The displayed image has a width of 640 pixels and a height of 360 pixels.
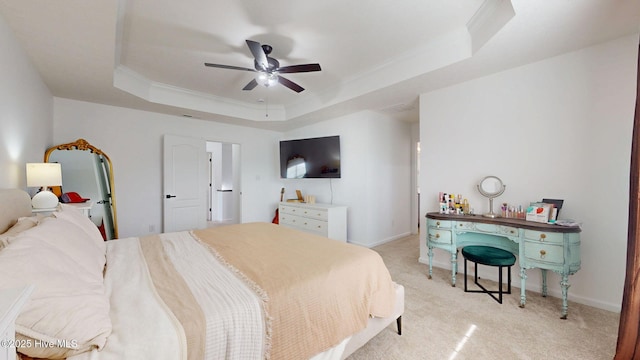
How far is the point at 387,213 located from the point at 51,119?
526 centimetres

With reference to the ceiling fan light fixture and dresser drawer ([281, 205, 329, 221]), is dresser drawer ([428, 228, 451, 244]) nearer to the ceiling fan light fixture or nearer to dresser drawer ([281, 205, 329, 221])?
dresser drawer ([281, 205, 329, 221])

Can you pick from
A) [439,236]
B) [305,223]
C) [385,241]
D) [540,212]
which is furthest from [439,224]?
[305,223]

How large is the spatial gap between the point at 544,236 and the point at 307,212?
3.18m

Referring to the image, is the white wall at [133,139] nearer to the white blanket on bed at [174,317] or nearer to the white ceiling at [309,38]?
the white ceiling at [309,38]

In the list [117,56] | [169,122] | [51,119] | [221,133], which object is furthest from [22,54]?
[221,133]

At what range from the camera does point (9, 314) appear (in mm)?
548

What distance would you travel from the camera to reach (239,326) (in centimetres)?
107

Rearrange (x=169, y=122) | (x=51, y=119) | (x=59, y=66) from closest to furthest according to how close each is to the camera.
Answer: (x=59, y=66), (x=51, y=119), (x=169, y=122)

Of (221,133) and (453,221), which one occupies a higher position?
(221,133)

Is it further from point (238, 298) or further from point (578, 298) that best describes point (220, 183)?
point (578, 298)

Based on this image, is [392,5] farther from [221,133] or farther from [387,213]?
[221,133]

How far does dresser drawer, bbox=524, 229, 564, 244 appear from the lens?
2.12 meters

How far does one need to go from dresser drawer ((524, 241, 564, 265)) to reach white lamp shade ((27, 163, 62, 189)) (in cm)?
429

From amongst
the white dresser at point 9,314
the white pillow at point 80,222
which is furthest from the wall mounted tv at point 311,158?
the white dresser at point 9,314
